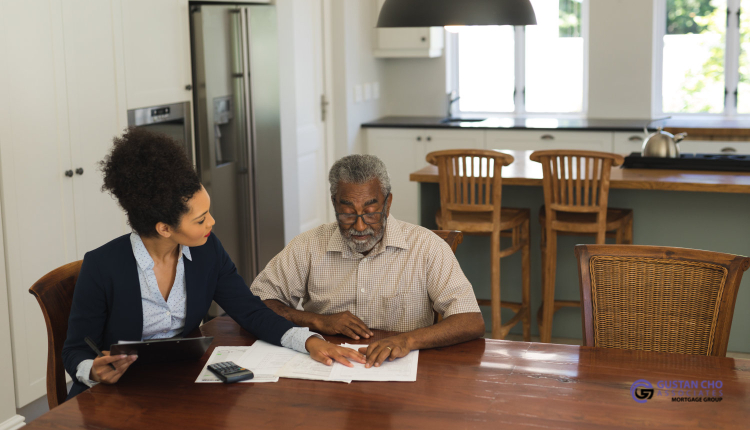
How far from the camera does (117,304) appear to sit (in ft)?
5.76

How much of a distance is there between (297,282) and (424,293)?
0.38 meters

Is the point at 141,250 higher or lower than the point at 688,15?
lower

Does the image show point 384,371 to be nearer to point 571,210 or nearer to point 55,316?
point 55,316

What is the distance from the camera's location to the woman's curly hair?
171cm

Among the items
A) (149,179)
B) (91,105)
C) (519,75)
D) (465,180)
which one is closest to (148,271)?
(149,179)

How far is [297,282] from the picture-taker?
2.18 meters

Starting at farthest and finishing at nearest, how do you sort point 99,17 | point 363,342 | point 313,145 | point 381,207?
point 313,145
point 99,17
point 381,207
point 363,342

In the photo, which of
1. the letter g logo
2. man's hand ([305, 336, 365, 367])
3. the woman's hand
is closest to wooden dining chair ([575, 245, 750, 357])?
the letter g logo

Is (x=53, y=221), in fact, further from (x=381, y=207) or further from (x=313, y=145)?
(x=313, y=145)

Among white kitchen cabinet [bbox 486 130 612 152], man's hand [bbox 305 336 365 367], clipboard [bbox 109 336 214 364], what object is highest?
white kitchen cabinet [bbox 486 130 612 152]

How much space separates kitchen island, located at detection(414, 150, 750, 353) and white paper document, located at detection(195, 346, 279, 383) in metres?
1.98

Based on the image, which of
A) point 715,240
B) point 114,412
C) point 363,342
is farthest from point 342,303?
point 715,240

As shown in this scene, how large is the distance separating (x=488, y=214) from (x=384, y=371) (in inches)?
78.9

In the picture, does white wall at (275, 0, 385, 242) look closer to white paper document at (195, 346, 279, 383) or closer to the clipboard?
white paper document at (195, 346, 279, 383)
